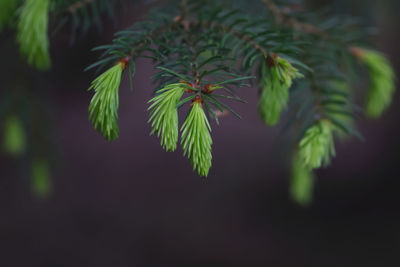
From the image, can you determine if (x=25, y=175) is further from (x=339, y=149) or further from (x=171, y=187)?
(x=339, y=149)

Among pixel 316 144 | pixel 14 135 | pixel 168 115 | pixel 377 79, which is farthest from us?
pixel 14 135

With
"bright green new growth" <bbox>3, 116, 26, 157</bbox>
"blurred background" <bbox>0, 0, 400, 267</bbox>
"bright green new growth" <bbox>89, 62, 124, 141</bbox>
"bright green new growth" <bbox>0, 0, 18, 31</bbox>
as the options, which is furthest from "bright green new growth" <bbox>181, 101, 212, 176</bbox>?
"blurred background" <bbox>0, 0, 400, 267</bbox>

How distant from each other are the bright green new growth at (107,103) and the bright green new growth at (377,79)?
2.00ft

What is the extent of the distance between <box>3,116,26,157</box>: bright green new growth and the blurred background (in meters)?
1.09

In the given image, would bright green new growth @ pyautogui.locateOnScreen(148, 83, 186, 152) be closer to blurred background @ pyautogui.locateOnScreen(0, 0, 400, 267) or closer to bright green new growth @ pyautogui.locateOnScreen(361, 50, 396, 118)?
bright green new growth @ pyautogui.locateOnScreen(361, 50, 396, 118)

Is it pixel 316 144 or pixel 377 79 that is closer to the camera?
pixel 316 144

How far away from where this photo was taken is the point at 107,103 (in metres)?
0.49

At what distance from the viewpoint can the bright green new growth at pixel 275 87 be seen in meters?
0.53

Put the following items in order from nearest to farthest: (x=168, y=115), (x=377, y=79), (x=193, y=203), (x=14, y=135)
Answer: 1. (x=168, y=115)
2. (x=377, y=79)
3. (x=14, y=135)
4. (x=193, y=203)

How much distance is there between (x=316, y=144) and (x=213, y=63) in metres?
0.24

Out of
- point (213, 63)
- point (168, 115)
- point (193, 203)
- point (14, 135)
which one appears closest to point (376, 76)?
point (213, 63)

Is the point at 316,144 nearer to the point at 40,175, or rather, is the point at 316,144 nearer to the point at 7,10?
the point at 7,10

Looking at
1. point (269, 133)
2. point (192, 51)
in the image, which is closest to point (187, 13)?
point (192, 51)

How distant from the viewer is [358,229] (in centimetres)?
224
